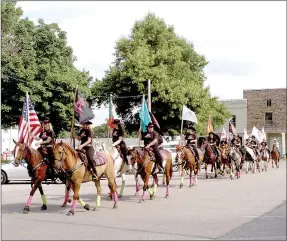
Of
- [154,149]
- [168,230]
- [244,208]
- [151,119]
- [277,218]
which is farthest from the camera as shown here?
[151,119]

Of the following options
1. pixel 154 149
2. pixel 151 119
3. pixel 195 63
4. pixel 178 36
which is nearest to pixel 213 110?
pixel 195 63

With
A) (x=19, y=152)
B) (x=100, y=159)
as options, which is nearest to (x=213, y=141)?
(x=100, y=159)

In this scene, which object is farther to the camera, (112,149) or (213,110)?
(213,110)

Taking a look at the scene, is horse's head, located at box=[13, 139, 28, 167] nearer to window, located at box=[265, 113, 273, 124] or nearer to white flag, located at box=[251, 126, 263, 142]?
white flag, located at box=[251, 126, 263, 142]

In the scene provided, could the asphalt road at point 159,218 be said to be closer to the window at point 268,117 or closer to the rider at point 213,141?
the rider at point 213,141

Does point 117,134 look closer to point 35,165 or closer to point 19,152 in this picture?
point 35,165

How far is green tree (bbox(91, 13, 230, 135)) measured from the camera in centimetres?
4456

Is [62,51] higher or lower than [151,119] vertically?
higher

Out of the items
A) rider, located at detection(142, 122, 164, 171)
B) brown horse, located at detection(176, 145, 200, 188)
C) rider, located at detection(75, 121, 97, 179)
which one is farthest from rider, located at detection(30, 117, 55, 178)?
brown horse, located at detection(176, 145, 200, 188)

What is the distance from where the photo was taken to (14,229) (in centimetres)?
1148

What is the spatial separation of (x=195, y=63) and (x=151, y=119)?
99.9ft

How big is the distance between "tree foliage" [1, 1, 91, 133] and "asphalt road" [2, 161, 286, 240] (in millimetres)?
18639

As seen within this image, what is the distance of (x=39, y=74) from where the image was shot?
1518 inches

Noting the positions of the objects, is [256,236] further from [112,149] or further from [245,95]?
[245,95]
